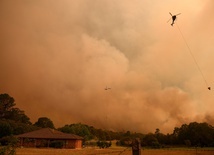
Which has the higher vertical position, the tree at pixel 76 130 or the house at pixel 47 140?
the tree at pixel 76 130

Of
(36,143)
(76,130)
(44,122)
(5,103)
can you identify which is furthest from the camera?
(44,122)

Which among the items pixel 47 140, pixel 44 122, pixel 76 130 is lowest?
pixel 47 140

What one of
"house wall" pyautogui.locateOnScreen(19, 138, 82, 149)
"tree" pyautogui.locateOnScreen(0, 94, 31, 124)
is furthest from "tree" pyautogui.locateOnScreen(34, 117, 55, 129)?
"house wall" pyautogui.locateOnScreen(19, 138, 82, 149)

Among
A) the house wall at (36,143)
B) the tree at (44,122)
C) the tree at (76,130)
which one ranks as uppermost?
the tree at (44,122)

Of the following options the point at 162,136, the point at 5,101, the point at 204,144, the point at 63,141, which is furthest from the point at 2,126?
the point at 204,144

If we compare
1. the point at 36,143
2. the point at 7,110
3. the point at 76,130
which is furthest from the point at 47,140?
the point at 7,110

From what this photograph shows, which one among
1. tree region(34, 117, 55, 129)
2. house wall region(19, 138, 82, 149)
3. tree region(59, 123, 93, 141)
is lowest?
house wall region(19, 138, 82, 149)

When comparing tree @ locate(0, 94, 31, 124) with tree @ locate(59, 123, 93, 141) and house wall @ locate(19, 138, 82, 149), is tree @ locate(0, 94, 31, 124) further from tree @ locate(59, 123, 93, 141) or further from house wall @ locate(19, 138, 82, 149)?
house wall @ locate(19, 138, 82, 149)

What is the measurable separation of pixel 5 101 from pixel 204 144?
82465mm

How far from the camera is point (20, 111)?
11750 centimetres

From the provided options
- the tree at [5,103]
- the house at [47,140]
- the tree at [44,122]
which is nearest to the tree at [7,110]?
the tree at [5,103]

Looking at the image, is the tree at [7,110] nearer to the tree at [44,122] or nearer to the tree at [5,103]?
the tree at [5,103]

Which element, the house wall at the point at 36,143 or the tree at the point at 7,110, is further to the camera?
the tree at the point at 7,110

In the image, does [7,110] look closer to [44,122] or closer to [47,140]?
[44,122]
